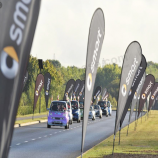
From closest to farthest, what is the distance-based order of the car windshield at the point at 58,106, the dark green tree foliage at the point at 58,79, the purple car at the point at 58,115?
the purple car at the point at 58,115 < the car windshield at the point at 58,106 < the dark green tree foliage at the point at 58,79

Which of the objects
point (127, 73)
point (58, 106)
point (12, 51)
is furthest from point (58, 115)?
point (12, 51)

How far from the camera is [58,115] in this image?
3347 centimetres

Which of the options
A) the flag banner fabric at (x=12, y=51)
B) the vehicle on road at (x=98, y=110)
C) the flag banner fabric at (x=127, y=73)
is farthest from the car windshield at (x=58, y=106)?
the flag banner fabric at (x=12, y=51)

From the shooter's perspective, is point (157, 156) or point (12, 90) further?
point (157, 156)

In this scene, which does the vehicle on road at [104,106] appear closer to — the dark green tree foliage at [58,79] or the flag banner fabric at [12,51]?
the dark green tree foliage at [58,79]

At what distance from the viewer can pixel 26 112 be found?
62.6m

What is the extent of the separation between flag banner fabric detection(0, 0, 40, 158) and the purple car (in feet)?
98.0

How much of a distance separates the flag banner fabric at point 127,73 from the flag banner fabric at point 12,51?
10703 millimetres

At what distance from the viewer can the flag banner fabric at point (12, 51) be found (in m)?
3.41

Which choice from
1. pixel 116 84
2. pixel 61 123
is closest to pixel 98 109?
pixel 61 123

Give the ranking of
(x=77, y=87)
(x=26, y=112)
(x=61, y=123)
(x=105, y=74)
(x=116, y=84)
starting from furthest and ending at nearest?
(x=105, y=74), (x=116, y=84), (x=77, y=87), (x=26, y=112), (x=61, y=123)

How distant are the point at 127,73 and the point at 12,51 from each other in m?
11.6

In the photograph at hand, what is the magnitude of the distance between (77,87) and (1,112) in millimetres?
64611

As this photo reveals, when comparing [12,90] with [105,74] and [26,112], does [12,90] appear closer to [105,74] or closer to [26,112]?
[26,112]
